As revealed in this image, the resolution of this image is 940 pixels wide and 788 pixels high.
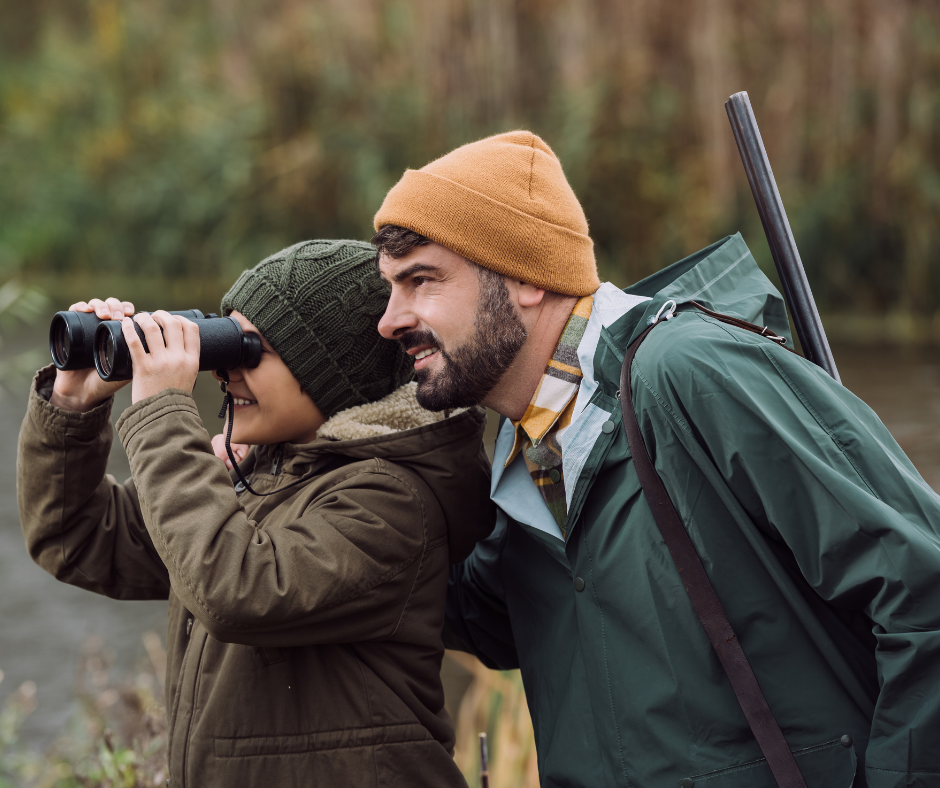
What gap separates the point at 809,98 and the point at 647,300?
654 cm

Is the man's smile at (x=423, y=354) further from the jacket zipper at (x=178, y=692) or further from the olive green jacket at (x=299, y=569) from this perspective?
the jacket zipper at (x=178, y=692)

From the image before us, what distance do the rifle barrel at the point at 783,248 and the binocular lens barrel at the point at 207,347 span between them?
0.92 m

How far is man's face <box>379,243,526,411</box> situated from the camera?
70.1 inches

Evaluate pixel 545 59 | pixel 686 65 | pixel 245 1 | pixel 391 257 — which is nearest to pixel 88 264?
pixel 245 1

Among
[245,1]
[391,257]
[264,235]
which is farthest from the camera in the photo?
[245,1]

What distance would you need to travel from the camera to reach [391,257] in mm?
1823

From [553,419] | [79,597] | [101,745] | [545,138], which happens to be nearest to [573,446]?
[553,419]

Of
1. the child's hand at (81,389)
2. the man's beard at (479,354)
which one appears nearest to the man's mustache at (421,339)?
the man's beard at (479,354)

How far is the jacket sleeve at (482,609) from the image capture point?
2008mm

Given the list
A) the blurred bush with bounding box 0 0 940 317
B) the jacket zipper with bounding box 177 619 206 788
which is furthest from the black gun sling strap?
the blurred bush with bounding box 0 0 940 317

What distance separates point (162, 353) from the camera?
1.68 metres

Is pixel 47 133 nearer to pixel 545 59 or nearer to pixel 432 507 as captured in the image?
pixel 545 59

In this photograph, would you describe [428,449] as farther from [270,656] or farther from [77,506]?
[77,506]

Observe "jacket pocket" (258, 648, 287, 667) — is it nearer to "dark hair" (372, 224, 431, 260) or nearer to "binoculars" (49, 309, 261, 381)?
"binoculars" (49, 309, 261, 381)
